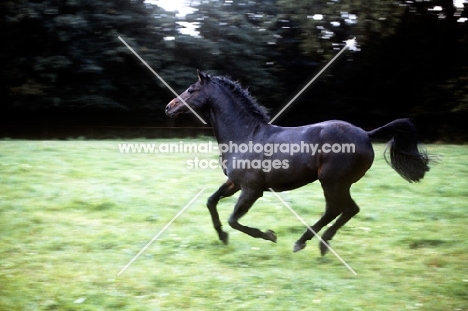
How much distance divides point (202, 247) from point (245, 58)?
1746 centimetres

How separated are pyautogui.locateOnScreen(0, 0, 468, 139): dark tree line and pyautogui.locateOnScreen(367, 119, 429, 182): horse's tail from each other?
51.1 ft

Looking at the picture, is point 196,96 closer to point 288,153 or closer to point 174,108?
point 174,108

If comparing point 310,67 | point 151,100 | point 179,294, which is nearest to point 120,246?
point 179,294

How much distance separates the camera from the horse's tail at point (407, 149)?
6.15 metres

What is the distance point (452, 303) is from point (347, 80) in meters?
21.0

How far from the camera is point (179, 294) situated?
527cm

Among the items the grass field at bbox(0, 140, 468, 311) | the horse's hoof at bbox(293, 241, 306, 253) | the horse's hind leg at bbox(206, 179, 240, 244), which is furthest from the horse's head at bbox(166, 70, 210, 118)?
the horse's hoof at bbox(293, 241, 306, 253)

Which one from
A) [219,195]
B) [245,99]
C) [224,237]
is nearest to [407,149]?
[245,99]

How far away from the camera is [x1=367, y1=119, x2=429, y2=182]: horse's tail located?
20.2 ft

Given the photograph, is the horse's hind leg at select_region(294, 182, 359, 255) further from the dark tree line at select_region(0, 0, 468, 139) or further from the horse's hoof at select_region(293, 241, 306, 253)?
the dark tree line at select_region(0, 0, 468, 139)

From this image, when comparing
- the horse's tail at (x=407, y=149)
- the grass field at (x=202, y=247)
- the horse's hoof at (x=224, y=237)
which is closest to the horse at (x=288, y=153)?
the horse's tail at (x=407, y=149)

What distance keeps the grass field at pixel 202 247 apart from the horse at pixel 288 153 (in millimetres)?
442

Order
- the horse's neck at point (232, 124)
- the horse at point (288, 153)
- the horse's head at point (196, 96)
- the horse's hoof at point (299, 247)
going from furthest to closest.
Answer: the horse's head at point (196, 96), the horse's neck at point (232, 124), the horse's hoof at point (299, 247), the horse at point (288, 153)

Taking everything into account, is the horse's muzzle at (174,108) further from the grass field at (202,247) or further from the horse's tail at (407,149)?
the horse's tail at (407,149)
